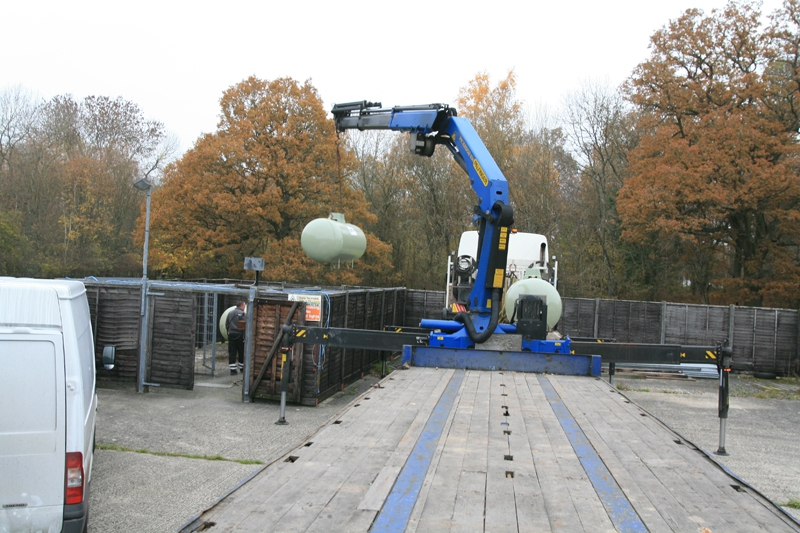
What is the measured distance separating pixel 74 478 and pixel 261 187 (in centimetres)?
2463

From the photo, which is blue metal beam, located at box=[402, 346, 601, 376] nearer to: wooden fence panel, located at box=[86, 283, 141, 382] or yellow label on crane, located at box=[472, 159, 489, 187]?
yellow label on crane, located at box=[472, 159, 489, 187]

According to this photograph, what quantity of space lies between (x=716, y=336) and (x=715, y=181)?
7356 millimetres

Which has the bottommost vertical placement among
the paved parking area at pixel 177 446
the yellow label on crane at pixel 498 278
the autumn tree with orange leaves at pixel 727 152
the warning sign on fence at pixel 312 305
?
the paved parking area at pixel 177 446

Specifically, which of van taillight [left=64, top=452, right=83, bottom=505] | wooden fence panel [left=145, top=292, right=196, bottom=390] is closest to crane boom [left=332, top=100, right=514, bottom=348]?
van taillight [left=64, top=452, right=83, bottom=505]

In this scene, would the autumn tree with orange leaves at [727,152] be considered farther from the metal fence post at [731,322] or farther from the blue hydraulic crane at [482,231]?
the blue hydraulic crane at [482,231]

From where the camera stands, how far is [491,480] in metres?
3.85

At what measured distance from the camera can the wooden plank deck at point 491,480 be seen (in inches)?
128

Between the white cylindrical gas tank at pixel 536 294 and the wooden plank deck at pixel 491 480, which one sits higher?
the white cylindrical gas tank at pixel 536 294

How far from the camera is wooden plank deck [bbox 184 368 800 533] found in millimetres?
3258

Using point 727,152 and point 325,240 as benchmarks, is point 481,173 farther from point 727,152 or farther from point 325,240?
point 727,152

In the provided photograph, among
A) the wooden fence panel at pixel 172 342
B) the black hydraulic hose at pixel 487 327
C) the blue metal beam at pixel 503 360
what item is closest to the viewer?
the blue metal beam at pixel 503 360

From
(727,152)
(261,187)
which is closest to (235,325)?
(261,187)

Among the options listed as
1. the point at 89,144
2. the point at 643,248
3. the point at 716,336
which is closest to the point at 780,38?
the point at 643,248

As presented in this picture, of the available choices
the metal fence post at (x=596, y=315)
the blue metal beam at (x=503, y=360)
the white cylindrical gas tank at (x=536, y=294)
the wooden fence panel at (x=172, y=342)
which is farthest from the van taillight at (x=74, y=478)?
the metal fence post at (x=596, y=315)
